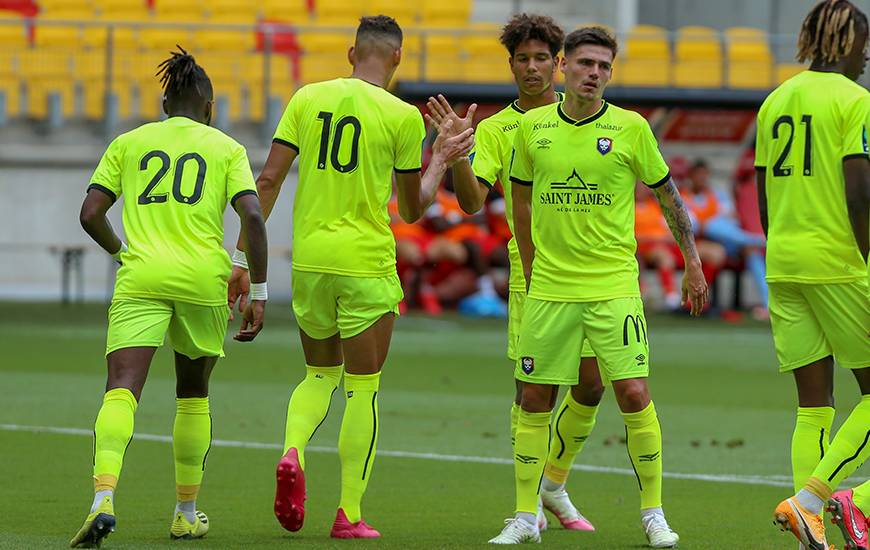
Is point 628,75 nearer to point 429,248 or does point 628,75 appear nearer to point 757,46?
point 757,46

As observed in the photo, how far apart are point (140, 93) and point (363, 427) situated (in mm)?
18907

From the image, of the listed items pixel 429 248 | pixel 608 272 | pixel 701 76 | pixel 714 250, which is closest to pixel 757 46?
pixel 701 76

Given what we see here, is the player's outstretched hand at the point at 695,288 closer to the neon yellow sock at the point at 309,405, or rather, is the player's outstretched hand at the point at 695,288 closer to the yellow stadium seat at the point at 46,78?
the neon yellow sock at the point at 309,405

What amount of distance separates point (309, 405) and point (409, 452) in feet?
10.4

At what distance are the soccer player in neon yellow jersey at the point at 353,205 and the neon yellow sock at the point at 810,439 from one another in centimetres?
189

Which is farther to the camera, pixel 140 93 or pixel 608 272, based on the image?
pixel 140 93

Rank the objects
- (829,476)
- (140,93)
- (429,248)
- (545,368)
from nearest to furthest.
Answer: (829,476) → (545,368) → (429,248) → (140,93)

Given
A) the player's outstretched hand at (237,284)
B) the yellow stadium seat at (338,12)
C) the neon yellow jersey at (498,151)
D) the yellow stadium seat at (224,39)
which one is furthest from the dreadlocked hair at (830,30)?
the yellow stadium seat at (338,12)

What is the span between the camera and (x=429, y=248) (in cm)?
2359

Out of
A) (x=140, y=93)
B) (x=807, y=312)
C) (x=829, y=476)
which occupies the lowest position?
(x=829, y=476)

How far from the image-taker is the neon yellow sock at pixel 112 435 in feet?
21.5

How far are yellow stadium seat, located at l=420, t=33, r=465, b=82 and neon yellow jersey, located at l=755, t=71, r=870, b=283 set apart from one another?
1886 centimetres

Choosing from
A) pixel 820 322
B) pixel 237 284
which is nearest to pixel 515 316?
pixel 237 284

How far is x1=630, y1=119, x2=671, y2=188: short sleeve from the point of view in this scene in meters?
7.17
